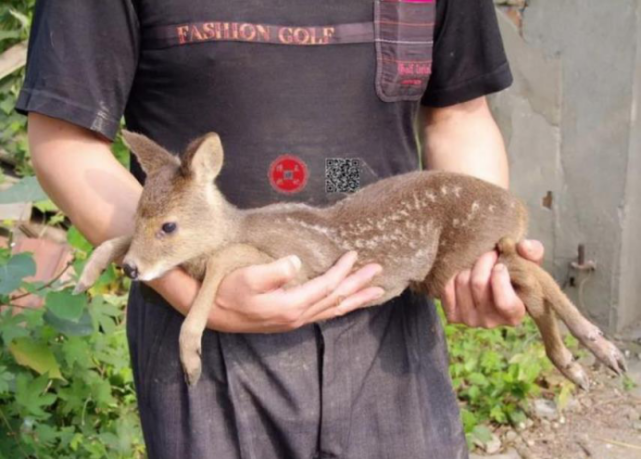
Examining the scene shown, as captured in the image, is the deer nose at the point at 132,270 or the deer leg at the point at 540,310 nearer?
the deer nose at the point at 132,270

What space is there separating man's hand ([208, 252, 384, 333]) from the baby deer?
53mm

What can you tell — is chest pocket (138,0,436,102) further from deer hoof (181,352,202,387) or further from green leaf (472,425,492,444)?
green leaf (472,425,492,444)

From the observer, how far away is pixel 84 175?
1.94 m

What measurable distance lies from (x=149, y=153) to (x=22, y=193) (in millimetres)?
846

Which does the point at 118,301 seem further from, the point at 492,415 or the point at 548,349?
the point at 548,349

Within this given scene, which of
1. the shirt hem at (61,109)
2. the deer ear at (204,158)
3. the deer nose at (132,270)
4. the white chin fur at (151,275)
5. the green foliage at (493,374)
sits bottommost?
the green foliage at (493,374)

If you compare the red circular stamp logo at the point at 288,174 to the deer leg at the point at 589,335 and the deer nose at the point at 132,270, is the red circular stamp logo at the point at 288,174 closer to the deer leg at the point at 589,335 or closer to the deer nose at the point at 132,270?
the deer nose at the point at 132,270

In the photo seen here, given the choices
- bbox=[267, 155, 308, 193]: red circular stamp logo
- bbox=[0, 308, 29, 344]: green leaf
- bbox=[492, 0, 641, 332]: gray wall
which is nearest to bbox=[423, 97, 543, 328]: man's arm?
bbox=[267, 155, 308, 193]: red circular stamp logo

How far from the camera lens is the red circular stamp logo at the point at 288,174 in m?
2.01

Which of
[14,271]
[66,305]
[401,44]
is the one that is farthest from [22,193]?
[401,44]

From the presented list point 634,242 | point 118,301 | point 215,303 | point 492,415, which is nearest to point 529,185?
point 634,242

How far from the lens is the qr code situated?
207 centimetres

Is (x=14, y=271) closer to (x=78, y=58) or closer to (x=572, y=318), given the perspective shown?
(x=78, y=58)

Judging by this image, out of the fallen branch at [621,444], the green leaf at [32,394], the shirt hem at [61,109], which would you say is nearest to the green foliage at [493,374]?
the fallen branch at [621,444]
